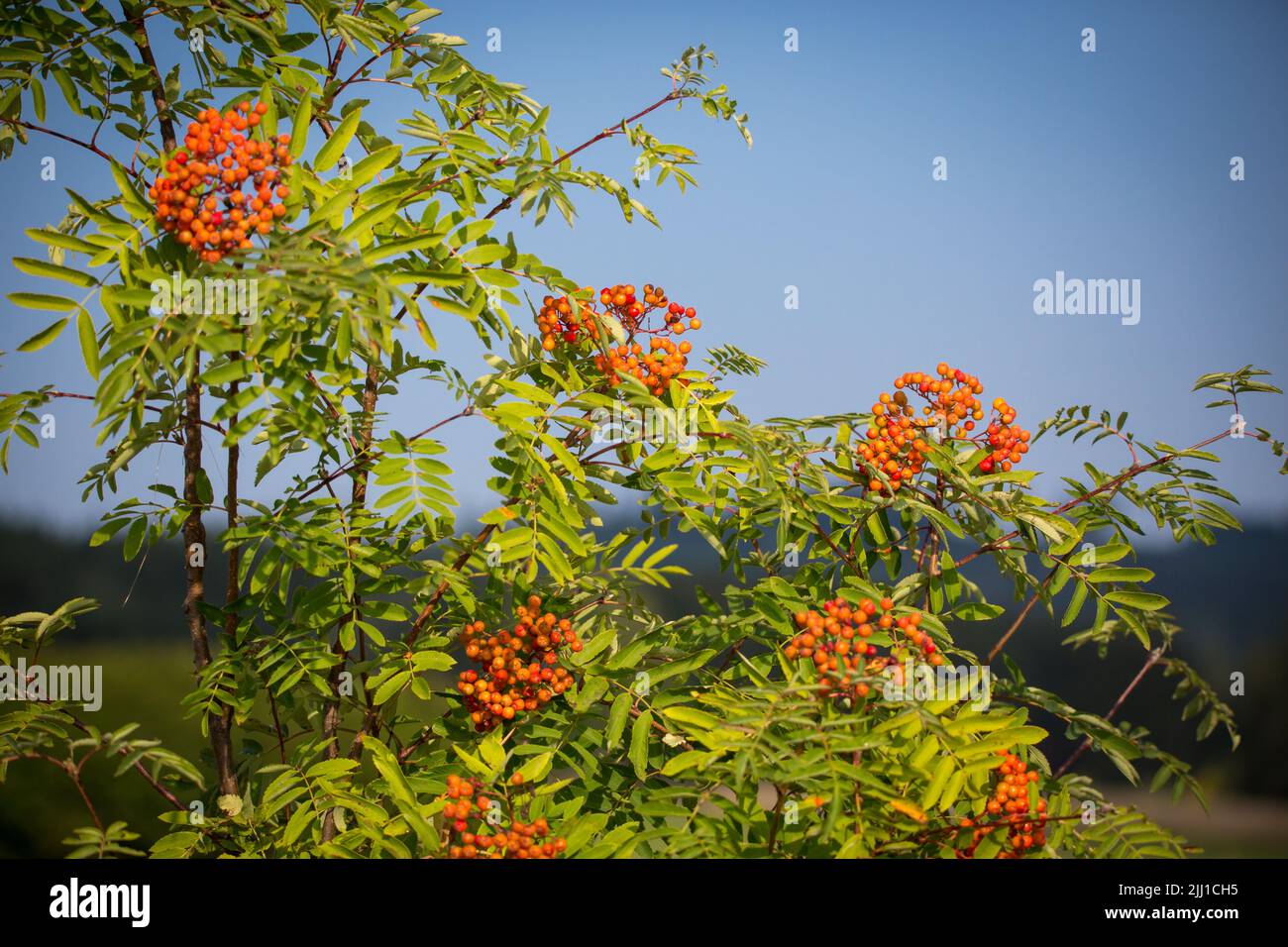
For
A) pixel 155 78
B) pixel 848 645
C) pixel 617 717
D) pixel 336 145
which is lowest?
pixel 617 717

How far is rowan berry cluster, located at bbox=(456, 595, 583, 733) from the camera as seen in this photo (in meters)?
2.12

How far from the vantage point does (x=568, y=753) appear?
215 cm

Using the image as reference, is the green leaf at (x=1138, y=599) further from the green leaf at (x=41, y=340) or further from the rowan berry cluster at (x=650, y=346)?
the green leaf at (x=41, y=340)

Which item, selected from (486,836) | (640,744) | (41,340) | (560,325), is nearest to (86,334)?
(41,340)

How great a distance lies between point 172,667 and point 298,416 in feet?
11.8

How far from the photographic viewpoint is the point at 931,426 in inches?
90.4

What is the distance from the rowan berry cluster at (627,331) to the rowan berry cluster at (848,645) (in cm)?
66

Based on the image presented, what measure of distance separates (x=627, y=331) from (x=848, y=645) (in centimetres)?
94

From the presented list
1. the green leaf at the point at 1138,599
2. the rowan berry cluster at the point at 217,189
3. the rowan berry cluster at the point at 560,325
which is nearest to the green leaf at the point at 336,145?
the rowan berry cluster at the point at 217,189

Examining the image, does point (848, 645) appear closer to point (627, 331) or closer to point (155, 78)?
point (627, 331)

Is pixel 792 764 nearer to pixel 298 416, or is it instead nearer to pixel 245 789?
pixel 298 416

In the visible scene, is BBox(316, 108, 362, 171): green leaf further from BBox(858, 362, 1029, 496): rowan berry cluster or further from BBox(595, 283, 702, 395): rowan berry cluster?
BBox(858, 362, 1029, 496): rowan berry cluster

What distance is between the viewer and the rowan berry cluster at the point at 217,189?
1812 mm

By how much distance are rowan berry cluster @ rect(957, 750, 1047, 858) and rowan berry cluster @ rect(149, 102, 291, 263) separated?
1634mm
